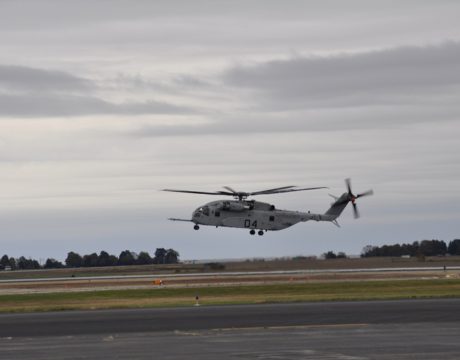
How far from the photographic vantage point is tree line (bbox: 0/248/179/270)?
7367 inches

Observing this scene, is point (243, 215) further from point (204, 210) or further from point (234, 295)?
point (234, 295)

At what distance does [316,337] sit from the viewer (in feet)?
128

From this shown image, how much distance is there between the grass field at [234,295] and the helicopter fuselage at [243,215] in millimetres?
17553

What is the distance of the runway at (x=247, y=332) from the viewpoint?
114 ft

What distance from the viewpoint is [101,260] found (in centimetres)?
19188

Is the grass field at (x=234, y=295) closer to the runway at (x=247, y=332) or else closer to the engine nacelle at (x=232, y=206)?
the runway at (x=247, y=332)

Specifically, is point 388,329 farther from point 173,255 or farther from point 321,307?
point 173,255

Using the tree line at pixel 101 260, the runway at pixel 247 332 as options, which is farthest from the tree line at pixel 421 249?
the runway at pixel 247 332

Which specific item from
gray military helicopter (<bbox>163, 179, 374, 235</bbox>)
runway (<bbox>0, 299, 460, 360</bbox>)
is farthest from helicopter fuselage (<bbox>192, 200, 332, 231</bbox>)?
runway (<bbox>0, 299, 460, 360</bbox>)

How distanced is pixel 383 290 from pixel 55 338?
36.7 m

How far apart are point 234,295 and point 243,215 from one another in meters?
29.3

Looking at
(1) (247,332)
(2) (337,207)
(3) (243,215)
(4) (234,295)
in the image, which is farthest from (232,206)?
(1) (247,332)

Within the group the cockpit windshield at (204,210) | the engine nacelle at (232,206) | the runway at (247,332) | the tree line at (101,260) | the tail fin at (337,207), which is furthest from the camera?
the tree line at (101,260)

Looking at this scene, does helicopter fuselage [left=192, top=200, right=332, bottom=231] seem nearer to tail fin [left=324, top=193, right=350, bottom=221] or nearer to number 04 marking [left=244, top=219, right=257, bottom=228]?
number 04 marking [left=244, top=219, right=257, bottom=228]
